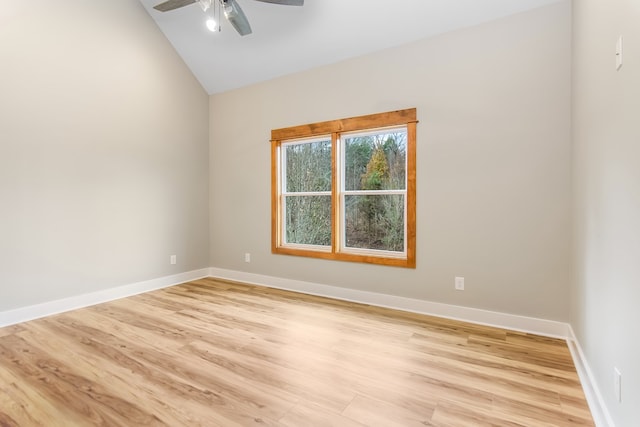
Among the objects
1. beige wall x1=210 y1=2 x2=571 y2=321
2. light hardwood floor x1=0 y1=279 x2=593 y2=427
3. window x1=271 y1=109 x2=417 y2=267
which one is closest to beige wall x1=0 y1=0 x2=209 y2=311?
light hardwood floor x1=0 y1=279 x2=593 y2=427

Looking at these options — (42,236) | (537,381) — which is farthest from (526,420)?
(42,236)

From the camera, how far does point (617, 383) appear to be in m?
1.43

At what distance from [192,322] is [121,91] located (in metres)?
2.89

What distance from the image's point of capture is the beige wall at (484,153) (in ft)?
8.89

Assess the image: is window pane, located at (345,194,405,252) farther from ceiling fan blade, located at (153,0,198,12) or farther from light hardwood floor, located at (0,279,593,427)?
ceiling fan blade, located at (153,0,198,12)

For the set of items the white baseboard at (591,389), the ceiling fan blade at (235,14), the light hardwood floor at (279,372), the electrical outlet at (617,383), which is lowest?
the light hardwood floor at (279,372)

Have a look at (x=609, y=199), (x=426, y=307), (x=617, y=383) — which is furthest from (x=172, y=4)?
(x=617, y=383)

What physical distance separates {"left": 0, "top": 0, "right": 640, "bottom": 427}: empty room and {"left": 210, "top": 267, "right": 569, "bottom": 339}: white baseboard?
0.02m

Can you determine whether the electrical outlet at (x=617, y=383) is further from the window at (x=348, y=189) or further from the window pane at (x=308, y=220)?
the window pane at (x=308, y=220)

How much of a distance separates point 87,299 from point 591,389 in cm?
452

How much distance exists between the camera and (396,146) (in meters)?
3.53

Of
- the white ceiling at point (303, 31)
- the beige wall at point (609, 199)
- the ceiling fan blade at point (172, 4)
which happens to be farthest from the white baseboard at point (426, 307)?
the ceiling fan blade at point (172, 4)

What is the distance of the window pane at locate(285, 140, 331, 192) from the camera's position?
13.3 ft

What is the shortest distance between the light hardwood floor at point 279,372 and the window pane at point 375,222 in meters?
0.78
